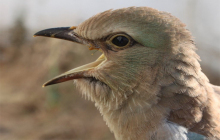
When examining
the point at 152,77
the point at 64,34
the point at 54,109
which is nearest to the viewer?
the point at 152,77

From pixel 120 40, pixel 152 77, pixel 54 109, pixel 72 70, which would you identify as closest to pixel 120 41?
pixel 120 40

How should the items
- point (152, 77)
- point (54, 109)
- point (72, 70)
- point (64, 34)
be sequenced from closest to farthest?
point (152, 77), point (72, 70), point (64, 34), point (54, 109)

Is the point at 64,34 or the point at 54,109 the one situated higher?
the point at 54,109

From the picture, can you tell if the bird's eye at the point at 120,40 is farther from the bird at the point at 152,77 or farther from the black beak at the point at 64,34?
the black beak at the point at 64,34

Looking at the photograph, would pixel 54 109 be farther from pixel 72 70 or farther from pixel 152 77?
pixel 152 77

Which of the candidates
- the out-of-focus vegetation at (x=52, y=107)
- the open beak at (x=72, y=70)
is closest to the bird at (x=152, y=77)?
the open beak at (x=72, y=70)

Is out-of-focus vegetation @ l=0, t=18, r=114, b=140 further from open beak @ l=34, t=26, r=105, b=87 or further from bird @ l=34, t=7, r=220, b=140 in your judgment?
bird @ l=34, t=7, r=220, b=140

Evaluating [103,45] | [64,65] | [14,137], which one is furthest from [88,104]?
[103,45]

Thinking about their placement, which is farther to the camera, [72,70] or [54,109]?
[54,109]
